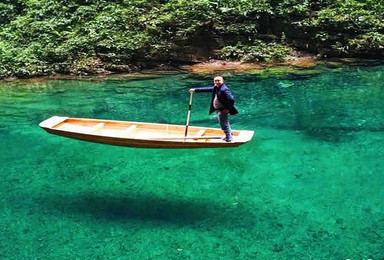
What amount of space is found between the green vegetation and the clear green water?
4.63 metres

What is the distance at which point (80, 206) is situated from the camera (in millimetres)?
7910

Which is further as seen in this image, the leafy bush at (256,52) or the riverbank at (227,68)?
the leafy bush at (256,52)

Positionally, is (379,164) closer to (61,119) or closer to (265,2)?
(61,119)

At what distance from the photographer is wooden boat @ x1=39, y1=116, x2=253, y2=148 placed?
710 centimetres

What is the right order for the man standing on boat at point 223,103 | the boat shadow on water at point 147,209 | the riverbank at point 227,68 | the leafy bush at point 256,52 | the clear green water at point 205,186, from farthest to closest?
1. the leafy bush at point 256,52
2. the riverbank at point 227,68
3. the boat shadow on water at point 147,209
4. the man standing on boat at point 223,103
5. the clear green water at point 205,186

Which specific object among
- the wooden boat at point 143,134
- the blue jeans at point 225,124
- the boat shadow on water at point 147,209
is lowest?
the boat shadow on water at point 147,209

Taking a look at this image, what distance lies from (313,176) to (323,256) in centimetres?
298

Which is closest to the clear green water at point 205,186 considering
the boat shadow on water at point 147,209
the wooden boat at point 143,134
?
the boat shadow on water at point 147,209

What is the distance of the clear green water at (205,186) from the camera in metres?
6.61

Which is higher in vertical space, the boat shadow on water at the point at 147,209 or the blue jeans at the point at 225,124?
the blue jeans at the point at 225,124

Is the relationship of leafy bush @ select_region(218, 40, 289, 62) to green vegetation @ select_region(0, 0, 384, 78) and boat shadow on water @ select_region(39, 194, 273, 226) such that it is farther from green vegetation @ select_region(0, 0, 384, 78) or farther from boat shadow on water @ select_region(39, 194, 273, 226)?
boat shadow on water @ select_region(39, 194, 273, 226)

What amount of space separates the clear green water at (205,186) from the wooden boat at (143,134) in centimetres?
114

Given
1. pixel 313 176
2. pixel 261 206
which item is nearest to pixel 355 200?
pixel 313 176

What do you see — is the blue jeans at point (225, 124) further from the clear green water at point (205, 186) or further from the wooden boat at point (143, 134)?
the clear green water at point (205, 186)
